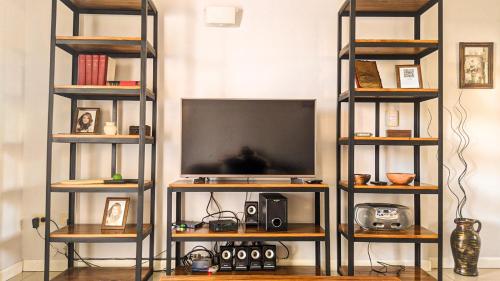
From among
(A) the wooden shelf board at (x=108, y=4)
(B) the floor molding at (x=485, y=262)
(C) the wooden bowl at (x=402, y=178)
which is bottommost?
(B) the floor molding at (x=485, y=262)

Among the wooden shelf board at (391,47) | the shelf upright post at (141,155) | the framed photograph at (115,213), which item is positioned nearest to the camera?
the shelf upright post at (141,155)

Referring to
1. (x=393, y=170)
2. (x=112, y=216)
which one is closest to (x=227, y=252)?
(x=112, y=216)

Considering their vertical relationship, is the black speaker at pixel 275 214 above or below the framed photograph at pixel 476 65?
below

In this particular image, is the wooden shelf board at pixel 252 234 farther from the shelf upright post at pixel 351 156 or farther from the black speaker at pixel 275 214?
the shelf upright post at pixel 351 156

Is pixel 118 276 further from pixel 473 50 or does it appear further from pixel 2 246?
pixel 473 50

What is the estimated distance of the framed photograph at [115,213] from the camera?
2496 millimetres

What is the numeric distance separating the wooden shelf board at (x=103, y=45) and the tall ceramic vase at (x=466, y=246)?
271 centimetres

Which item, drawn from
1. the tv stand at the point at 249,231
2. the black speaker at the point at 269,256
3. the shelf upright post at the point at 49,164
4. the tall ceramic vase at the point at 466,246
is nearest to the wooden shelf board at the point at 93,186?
the shelf upright post at the point at 49,164

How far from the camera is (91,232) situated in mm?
2402

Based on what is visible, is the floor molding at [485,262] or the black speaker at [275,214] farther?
the floor molding at [485,262]

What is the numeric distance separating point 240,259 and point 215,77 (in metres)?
1.44

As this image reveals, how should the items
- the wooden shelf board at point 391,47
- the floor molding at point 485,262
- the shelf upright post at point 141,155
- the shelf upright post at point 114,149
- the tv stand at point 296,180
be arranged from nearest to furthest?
1. the shelf upright post at point 141,155
2. the wooden shelf board at point 391,47
3. the tv stand at point 296,180
4. the shelf upright post at point 114,149
5. the floor molding at point 485,262

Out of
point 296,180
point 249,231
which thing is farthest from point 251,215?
point 296,180

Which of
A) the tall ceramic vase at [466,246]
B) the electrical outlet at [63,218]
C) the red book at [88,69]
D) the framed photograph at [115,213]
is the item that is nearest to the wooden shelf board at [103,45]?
the red book at [88,69]
